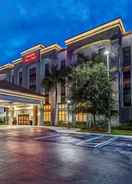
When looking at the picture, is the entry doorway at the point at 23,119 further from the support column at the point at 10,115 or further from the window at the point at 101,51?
the window at the point at 101,51

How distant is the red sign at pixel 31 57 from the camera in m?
48.8

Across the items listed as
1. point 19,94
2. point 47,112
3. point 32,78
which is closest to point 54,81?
point 47,112

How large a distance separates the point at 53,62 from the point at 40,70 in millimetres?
3646

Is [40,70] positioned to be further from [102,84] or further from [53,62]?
[102,84]

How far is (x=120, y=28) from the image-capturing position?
36.5 m

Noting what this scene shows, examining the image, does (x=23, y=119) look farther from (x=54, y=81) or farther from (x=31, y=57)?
(x=31, y=57)

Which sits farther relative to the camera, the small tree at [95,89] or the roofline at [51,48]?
the roofline at [51,48]

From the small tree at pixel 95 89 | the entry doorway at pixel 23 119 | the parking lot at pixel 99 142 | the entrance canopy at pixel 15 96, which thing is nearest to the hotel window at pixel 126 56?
the small tree at pixel 95 89

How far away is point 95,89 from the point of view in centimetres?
2652

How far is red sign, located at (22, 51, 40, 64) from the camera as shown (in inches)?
1920

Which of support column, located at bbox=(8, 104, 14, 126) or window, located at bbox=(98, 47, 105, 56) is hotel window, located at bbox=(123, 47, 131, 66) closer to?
window, located at bbox=(98, 47, 105, 56)

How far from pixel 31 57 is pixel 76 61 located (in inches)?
538

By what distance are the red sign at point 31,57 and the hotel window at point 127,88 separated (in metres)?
20.8

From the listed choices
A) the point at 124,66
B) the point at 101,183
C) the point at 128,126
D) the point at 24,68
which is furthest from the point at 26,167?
the point at 24,68
